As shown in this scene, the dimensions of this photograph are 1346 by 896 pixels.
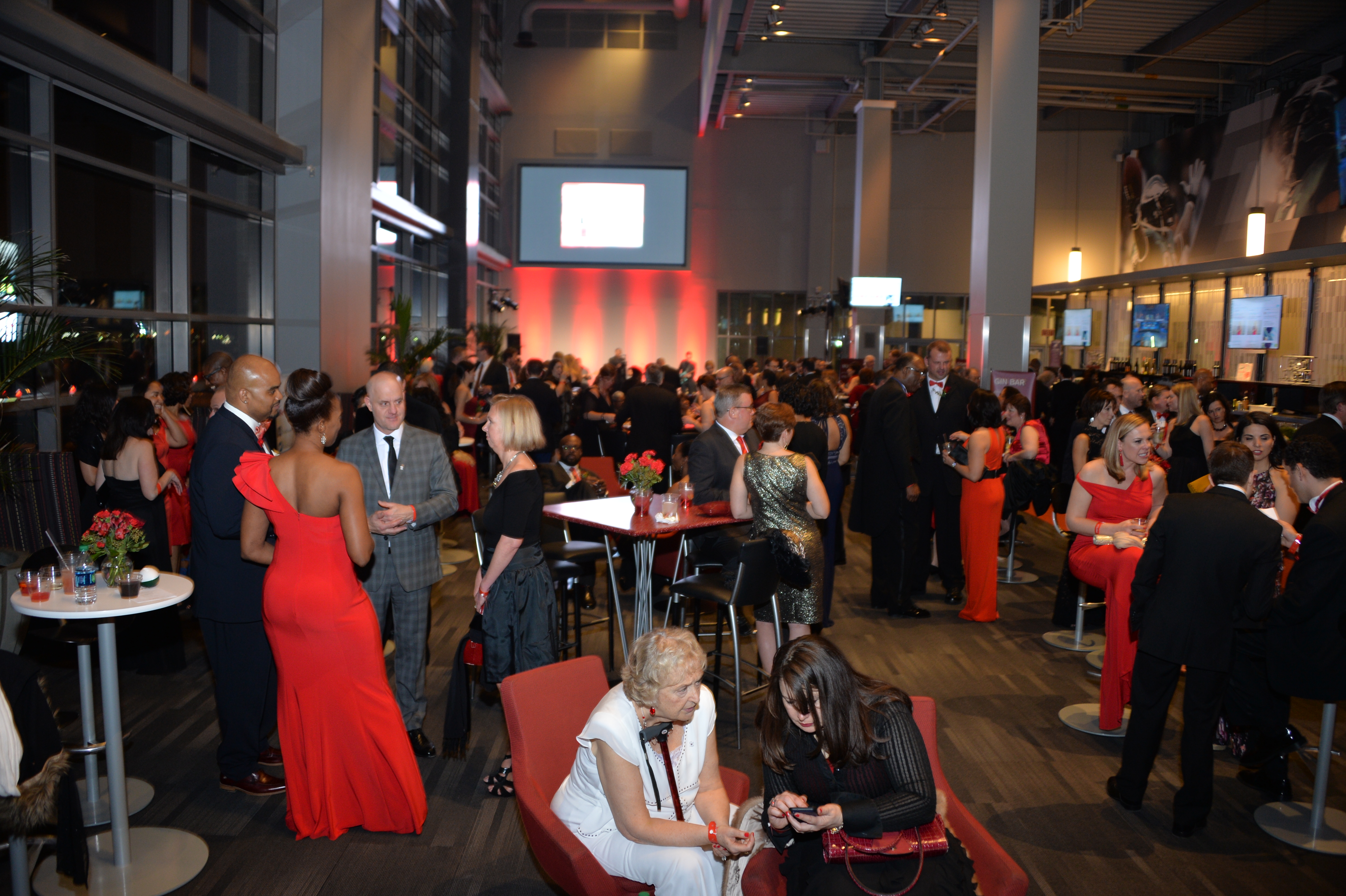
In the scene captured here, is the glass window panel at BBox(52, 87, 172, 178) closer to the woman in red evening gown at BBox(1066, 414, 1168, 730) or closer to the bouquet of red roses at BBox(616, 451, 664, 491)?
the bouquet of red roses at BBox(616, 451, 664, 491)

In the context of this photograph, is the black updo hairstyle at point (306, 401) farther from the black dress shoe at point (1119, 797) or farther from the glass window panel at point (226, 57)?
the glass window panel at point (226, 57)

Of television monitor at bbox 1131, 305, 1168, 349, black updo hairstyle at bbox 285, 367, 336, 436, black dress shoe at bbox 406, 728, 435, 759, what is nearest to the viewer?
black updo hairstyle at bbox 285, 367, 336, 436

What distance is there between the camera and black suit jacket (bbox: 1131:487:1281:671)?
11.0 ft

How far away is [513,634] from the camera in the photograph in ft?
12.5

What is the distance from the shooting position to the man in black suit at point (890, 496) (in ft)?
20.4

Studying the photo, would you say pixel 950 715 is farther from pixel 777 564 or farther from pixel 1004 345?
pixel 1004 345

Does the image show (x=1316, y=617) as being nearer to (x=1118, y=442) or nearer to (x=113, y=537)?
(x=1118, y=442)

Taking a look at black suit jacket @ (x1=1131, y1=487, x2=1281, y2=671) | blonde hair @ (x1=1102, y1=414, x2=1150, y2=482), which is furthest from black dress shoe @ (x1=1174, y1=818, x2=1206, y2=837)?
blonde hair @ (x1=1102, y1=414, x2=1150, y2=482)

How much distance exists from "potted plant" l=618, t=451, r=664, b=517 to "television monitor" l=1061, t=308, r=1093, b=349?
1649 cm

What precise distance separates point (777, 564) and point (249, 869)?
2615 mm

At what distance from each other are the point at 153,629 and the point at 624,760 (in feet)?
12.8

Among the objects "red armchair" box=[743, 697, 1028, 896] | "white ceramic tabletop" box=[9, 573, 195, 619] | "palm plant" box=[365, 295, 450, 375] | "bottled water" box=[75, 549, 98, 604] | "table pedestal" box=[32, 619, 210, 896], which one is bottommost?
"table pedestal" box=[32, 619, 210, 896]

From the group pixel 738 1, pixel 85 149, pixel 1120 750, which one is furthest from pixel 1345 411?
pixel 738 1

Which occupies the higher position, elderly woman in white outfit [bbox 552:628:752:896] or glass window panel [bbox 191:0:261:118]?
glass window panel [bbox 191:0:261:118]
